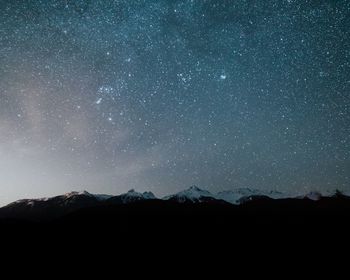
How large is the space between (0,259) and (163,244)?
31521 millimetres

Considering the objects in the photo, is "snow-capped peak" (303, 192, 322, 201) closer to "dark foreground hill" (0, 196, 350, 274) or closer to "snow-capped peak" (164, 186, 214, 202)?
"dark foreground hill" (0, 196, 350, 274)

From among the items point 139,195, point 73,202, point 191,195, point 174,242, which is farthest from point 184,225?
point 191,195

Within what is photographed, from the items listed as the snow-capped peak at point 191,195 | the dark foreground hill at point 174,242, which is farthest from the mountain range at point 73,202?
the dark foreground hill at point 174,242

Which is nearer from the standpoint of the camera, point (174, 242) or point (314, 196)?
point (174, 242)

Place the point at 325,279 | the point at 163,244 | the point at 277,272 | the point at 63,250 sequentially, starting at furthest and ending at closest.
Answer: the point at 163,244
the point at 63,250
the point at 277,272
the point at 325,279

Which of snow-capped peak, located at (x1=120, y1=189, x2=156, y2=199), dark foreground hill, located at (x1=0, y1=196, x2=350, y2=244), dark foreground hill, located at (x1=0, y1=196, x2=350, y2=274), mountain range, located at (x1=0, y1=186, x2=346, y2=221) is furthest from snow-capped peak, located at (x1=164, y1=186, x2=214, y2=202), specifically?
dark foreground hill, located at (x1=0, y1=196, x2=350, y2=274)

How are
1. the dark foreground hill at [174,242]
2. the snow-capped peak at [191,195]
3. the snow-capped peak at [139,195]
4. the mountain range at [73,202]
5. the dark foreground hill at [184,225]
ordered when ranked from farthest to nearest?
the snow-capped peak at [139,195] → the snow-capped peak at [191,195] → the mountain range at [73,202] → the dark foreground hill at [184,225] → the dark foreground hill at [174,242]

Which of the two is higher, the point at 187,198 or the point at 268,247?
the point at 187,198

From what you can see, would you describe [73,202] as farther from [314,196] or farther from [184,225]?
[314,196]

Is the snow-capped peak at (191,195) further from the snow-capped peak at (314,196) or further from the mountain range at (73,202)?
→ the snow-capped peak at (314,196)

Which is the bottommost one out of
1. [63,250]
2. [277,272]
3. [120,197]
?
[277,272]

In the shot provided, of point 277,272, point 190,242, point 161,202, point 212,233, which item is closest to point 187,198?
point 161,202

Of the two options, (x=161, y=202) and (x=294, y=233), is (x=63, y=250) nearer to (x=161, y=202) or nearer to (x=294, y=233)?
(x=294, y=233)

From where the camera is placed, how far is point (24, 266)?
126ft
